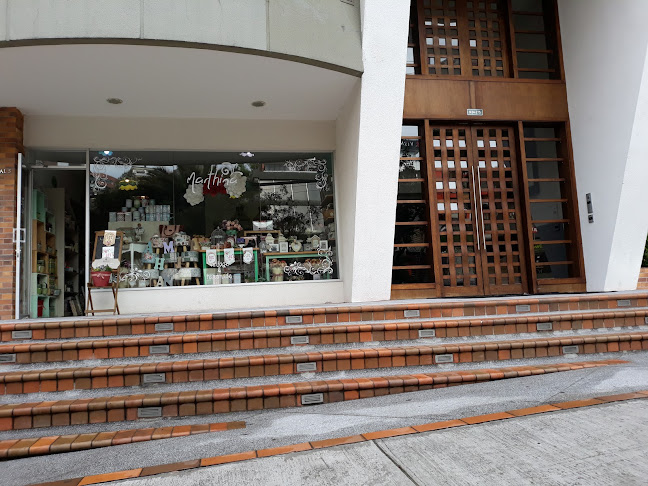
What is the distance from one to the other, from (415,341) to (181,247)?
408 centimetres

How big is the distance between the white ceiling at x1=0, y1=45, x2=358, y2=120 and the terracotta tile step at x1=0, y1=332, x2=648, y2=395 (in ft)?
10.9

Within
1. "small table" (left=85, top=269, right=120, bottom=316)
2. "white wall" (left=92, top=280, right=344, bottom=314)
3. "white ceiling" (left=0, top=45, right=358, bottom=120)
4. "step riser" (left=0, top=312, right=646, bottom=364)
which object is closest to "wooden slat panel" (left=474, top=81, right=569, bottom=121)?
"white ceiling" (left=0, top=45, right=358, bottom=120)

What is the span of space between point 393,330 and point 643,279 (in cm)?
522

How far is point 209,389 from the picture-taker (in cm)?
424

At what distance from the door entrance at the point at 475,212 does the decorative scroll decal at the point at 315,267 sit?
5.12 ft

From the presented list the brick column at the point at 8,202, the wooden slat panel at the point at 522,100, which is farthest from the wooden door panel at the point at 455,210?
the brick column at the point at 8,202

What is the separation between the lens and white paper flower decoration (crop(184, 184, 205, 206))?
312 inches

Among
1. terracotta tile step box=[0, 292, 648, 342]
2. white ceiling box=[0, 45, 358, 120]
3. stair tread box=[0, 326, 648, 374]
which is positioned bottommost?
stair tread box=[0, 326, 648, 374]

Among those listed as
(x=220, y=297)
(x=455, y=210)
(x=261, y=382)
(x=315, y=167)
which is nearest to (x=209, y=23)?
(x=315, y=167)

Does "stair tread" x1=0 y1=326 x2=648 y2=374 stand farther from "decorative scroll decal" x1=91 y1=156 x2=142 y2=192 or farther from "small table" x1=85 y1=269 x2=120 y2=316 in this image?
"decorative scroll decal" x1=91 y1=156 x2=142 y2=192

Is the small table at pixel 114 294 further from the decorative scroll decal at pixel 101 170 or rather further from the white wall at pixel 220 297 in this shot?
the decorative scroll decal at pixel 101 170

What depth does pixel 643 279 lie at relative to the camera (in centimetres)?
821

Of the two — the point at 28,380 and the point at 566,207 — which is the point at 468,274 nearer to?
the point at 566,207

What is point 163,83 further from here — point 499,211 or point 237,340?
point 499,211
